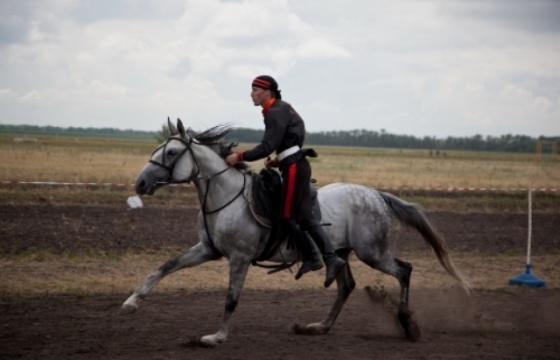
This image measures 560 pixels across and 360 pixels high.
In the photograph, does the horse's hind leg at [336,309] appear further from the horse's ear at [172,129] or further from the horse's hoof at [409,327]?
the horse's ear at [172,129]

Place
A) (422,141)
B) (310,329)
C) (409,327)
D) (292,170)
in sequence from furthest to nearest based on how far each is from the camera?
(422,141), (310,329), (409,327), (292,170)

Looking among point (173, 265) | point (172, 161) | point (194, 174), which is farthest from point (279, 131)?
point (173, 265)

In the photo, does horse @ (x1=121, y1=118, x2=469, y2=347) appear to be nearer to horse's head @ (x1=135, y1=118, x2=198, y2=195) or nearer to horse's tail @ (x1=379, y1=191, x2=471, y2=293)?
horse's head @ (x1=135, y1=118, x2=198, y2=195)

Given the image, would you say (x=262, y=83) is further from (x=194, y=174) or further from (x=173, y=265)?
(x=173, y=265)

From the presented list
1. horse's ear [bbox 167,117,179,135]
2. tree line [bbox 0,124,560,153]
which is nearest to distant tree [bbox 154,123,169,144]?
horse's ear [bbox 167,117,179,135]

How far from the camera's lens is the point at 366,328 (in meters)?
9.25

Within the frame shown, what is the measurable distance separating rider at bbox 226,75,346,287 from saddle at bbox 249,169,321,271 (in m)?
0.13

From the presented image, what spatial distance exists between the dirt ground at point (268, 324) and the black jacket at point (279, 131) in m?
2.01

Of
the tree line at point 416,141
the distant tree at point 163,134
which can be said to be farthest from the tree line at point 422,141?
the distant tree at point 163,134

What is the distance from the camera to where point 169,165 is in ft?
25.9

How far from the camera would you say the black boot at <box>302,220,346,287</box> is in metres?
8.23

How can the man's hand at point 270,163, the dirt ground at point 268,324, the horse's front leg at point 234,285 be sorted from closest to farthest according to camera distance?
the dirt ground at point 268,324
the horse's front leg at point 234,285
the man's hand at point 270,163

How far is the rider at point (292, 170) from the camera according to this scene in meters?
8.04

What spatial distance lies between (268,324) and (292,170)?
2.15 meters
